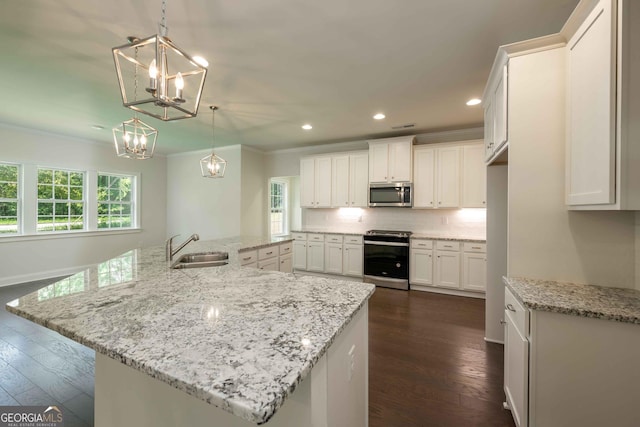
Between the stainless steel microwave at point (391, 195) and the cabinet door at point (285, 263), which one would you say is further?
the stainless steel microwave at point (391, 195)

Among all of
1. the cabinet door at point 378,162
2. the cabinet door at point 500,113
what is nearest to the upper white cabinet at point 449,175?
the cabinet door at point 378,162

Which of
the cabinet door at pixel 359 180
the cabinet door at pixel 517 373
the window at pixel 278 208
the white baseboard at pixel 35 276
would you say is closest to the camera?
the cabinet door at pixel 517 373

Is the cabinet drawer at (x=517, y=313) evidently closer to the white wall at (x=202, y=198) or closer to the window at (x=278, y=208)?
the white wall at (x=202, y=198)

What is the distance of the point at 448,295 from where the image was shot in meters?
4.17

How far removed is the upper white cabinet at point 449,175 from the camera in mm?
4133

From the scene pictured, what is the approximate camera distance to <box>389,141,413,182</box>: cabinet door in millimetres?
4547

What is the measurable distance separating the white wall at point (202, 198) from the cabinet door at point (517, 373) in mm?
4908

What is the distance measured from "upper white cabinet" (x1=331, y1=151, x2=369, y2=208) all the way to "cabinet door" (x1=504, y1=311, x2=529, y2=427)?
3501 millimetres

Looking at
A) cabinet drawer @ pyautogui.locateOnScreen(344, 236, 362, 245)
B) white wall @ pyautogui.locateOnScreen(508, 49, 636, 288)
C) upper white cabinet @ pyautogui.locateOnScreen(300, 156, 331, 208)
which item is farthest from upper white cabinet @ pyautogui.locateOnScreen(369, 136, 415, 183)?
white wall @ pyautogui.locateOnScreen(508, 49, 636, 288)

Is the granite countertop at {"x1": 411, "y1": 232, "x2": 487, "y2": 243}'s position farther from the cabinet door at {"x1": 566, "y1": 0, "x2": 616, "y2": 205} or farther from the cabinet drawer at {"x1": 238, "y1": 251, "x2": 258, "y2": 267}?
the cabinet drawer at {"x1": 238, "y1": 251, "x2": 258, "y2": 267}

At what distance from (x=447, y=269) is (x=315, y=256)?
2.40 metres

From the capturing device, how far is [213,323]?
103 centimetres

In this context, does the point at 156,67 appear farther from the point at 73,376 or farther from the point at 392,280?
the point at 392,280

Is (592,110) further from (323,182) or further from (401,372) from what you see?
(323,182)
